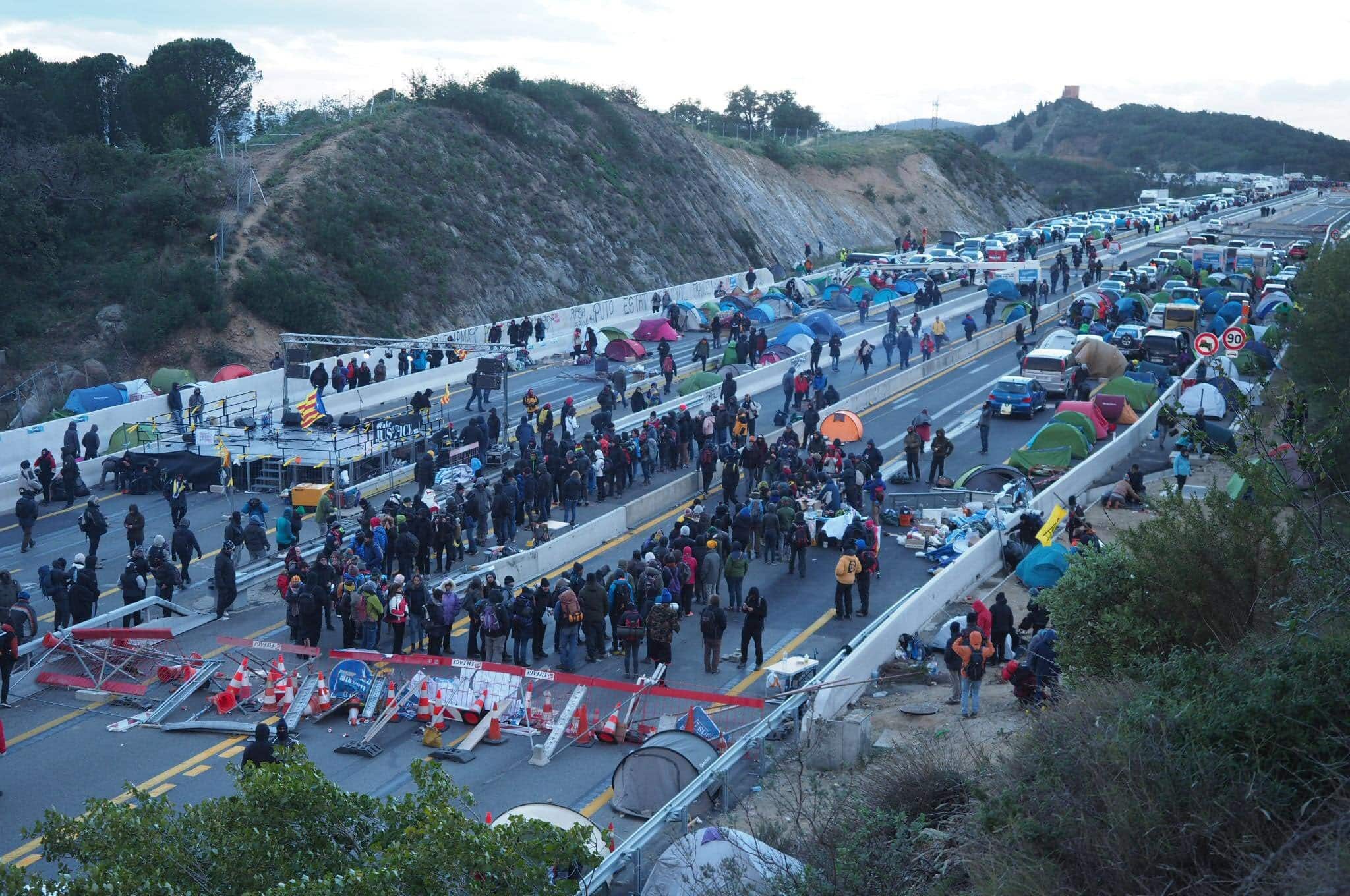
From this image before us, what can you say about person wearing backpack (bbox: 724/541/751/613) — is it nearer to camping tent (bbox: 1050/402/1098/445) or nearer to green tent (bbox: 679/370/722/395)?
camping tent (bbox: 1050/402/1098/445)

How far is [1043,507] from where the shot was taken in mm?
25594

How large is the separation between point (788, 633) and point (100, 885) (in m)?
13.4

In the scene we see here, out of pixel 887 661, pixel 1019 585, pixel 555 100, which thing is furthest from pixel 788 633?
pixel 555 100

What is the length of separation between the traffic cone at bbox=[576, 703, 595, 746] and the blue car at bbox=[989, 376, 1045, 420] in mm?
22721

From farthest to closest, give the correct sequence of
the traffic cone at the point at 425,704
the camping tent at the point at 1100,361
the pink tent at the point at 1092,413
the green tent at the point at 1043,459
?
the camping tent at the point at 1100,361, the pink tent at the point at 1092,413, the green tent at the point at 1043,459, the traffic cone at the point at 425,704

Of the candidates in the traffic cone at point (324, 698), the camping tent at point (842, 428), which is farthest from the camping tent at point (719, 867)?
the camping tent at point (842, 428)

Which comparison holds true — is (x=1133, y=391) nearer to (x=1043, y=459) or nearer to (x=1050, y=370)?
(x=1050, y=370)

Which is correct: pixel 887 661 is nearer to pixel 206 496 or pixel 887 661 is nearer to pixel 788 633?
pixel 788 633

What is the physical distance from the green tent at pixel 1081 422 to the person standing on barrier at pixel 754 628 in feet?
51.6

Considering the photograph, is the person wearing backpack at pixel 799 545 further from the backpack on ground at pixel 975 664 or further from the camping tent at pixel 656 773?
the camping tent at pixel 656 773

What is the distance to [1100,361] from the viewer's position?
39438mm

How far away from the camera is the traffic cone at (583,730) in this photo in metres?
15.4

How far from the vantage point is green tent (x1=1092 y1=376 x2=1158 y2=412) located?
36.0 metres

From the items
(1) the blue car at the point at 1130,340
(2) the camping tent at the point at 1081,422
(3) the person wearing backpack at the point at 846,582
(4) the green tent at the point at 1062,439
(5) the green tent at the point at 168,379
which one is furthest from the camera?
(1) the blue car at the point at 1130,340
